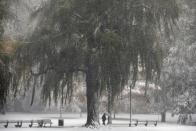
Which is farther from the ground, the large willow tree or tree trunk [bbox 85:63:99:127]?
the large willow tree

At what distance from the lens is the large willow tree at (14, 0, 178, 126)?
34562mm

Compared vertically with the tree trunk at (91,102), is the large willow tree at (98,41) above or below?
above

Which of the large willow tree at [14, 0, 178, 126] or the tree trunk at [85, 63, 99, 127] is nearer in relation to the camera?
the large willow tree at [14, 0, 178, 126]

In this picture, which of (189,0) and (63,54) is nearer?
(63,54)

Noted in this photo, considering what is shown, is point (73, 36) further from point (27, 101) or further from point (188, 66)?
point (27, 101)

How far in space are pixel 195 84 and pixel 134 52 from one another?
1722 cm

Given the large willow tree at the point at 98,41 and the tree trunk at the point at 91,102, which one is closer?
the large willow tree at the point at 98,41

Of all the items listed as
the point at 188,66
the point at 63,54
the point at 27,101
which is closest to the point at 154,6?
the point at 63,54

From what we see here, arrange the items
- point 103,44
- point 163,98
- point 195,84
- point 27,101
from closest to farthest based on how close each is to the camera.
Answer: point 103,44 < point 195,84 < point 163,98 < point 27,101

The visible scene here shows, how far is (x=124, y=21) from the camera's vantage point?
35219 millimetres

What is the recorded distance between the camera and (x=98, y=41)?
35156mm

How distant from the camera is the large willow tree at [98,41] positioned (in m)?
34.6

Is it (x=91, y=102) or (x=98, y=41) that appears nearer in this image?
(x=98, y=41)

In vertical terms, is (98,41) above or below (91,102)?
above
